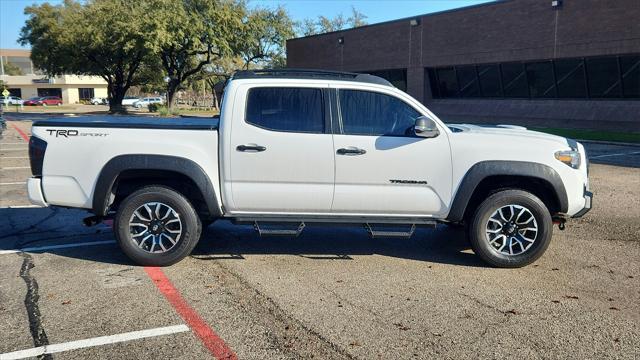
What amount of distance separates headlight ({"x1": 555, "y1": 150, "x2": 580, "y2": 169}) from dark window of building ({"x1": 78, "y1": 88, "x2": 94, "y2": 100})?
103 m

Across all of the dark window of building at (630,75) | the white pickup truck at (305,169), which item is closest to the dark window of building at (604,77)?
the dark window of building at (630,75)

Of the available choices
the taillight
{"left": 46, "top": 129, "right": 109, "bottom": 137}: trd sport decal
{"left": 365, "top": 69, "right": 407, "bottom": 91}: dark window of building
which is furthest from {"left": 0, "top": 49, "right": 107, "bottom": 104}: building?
{"left": 46, "top": 129, "right": 109, "bottom": 137}: trd sport decal

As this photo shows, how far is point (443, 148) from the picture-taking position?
5293mm

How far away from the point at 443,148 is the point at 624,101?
21.8 meters

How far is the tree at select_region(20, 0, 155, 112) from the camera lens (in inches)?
1385

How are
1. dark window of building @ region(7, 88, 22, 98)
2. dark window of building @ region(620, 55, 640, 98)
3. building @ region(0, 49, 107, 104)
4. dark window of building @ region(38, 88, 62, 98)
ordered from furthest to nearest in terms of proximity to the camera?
1. dark window of building @ region(7, 88, 22, 98)
2. dark window of building @ region(38, 88, 62, 98)
3. building @ region(0, 49, 107, 104)
4. dark window of building @ region(620, 55, 640, 98)

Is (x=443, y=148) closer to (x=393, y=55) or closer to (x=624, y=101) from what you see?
(x=624, y=101)

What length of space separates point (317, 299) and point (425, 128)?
1.97 meters

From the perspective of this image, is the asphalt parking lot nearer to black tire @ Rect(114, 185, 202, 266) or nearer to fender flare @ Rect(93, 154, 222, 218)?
black tire @ Rect(114, 185, 202, 266)

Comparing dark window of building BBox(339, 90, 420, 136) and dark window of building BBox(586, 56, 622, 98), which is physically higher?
dark window of building BBox(586, 56, 622, 98)

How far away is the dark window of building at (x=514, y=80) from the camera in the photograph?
27317 millimetres

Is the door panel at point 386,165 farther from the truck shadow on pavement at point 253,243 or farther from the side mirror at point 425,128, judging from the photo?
the truck shadow on pavement at point 253,243

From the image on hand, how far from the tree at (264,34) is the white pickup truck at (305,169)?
33.8 metres

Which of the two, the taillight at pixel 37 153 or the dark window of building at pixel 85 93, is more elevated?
the dark window of building at pixel 85 93
